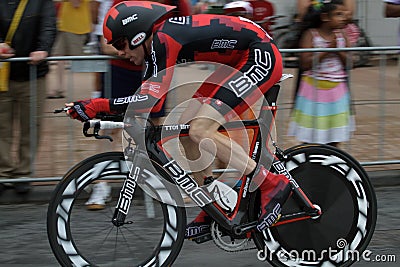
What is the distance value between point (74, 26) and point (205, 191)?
5663 mm

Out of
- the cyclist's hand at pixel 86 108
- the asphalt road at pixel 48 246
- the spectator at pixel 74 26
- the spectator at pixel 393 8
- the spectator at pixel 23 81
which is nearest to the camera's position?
the cyclist's hand at pixel 86 108

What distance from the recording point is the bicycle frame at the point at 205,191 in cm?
512

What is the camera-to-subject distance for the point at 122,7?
200 inches

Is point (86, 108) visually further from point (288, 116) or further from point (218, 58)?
point (288, 116)

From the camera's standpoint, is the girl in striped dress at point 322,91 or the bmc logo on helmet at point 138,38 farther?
the girl in striped dress at point 322,91

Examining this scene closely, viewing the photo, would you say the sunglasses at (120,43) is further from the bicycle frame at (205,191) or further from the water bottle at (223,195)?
the water bottle at (223,195)

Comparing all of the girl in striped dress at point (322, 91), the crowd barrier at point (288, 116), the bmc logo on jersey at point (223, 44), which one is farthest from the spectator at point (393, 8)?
the bmc logo on jersey at point (223, 44)

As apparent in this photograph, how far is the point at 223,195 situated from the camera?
209 inches

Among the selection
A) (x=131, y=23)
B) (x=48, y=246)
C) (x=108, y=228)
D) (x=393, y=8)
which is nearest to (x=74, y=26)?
(x=393, y=8)

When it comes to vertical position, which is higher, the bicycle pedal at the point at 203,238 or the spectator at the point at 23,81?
the spectator at the point at 23,81

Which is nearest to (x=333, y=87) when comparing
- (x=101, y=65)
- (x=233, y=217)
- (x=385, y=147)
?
(x=385, y=147)

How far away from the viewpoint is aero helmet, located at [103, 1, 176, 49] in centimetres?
501

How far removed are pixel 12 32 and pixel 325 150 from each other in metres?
3.06

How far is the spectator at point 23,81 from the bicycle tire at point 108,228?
193 cm
